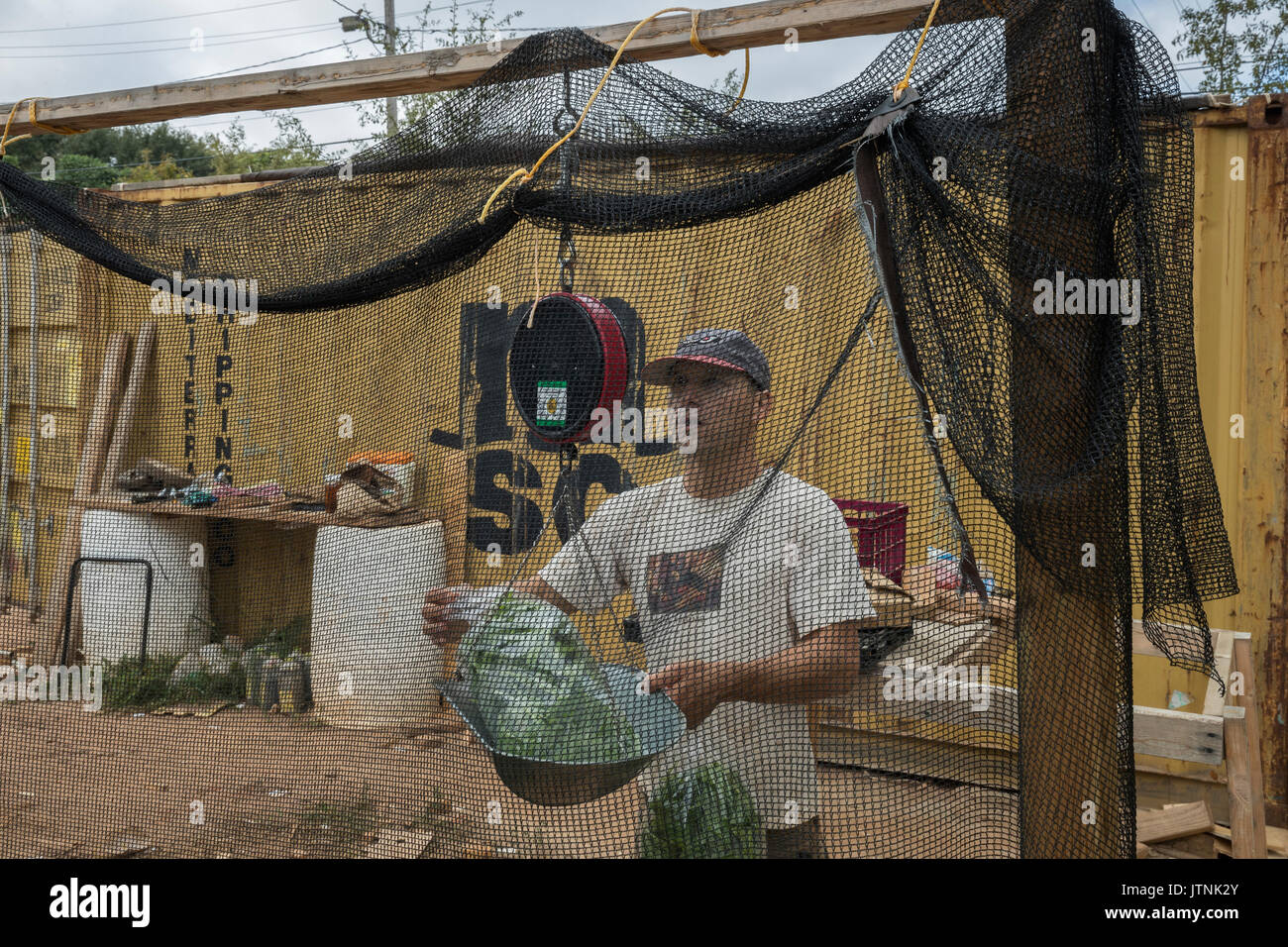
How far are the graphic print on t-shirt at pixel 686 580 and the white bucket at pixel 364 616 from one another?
262 cm

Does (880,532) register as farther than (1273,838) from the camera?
No

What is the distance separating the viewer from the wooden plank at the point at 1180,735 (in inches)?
119

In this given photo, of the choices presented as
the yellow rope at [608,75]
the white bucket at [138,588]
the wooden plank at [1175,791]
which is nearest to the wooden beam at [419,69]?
the yellow rope at [608,75]

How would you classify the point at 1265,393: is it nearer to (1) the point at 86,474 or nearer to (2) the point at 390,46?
(1) the point at 86,474

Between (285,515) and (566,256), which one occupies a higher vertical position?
(566,256)

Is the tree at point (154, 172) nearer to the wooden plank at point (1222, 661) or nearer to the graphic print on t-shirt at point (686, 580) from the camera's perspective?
the graphic print on t-shirt at point (686, 580)

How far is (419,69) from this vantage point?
3039 mm

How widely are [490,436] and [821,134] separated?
200 cm

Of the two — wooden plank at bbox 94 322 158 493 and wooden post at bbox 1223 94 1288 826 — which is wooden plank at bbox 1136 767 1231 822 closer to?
wooden post at bbox 1223 94 1288 826

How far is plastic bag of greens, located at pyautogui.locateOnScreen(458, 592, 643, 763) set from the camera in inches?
87.3

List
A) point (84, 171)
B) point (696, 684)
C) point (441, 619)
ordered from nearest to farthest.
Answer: point (696, 684)
point (441, 619)
point (84, 171)

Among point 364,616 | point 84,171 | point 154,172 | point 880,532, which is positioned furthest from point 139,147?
point 880,532

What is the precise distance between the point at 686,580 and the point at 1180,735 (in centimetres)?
187

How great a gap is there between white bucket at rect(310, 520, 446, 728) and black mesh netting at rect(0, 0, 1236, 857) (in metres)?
1.24
